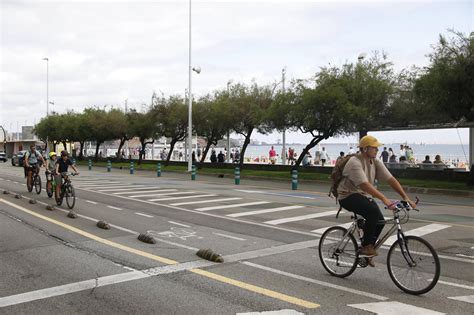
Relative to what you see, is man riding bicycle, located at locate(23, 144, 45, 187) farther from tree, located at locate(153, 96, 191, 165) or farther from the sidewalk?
tree, located at locate(153, 96, 191, 165)

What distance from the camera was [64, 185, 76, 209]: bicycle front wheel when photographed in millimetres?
13492

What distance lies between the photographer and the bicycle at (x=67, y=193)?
13.5 meters

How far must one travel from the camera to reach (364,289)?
19.3 feet

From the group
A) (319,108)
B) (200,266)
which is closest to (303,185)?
(319,108)

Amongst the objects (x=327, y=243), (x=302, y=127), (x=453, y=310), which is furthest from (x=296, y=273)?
(x=302, y=127)

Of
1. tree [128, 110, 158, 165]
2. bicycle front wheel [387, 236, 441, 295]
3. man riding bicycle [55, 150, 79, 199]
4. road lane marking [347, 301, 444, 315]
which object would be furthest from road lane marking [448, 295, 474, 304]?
tree [128, 110, 158, 165]

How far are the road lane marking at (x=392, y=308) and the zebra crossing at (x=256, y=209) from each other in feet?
11.0

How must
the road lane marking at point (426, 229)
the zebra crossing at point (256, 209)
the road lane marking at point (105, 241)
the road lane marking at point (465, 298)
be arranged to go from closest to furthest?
the road lane marking at point (465, 298)
the road lane marking at point (105, 241)
the road lane marking at point (426, 229)
the zebra crossing at point (256, 209)

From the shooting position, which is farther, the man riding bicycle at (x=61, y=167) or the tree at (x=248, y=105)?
the tree at (x=248, y=105)

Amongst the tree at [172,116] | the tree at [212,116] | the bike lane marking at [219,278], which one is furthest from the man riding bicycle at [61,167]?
the tree at [172,116]

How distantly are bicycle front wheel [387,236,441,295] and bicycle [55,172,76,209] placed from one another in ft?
32.6

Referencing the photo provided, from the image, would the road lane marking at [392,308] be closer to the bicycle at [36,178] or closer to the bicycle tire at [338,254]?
the bicycle tire at [338,254]

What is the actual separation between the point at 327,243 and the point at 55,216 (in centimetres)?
768

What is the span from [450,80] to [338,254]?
1423 centimetres
